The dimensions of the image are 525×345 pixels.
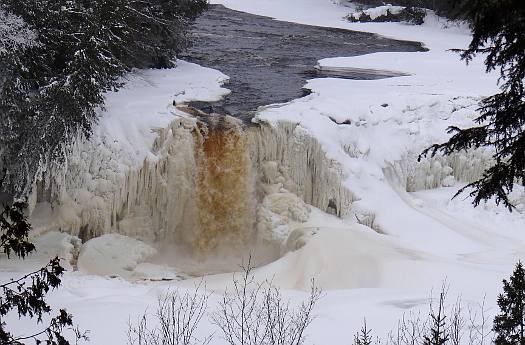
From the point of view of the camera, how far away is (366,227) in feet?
41.3

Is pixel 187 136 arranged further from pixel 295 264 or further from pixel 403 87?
pixel 403 87

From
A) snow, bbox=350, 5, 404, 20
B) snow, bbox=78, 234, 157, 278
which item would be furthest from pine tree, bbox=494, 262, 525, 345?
snow, bbox=350, 5, 404, 20

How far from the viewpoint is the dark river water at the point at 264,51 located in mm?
16422

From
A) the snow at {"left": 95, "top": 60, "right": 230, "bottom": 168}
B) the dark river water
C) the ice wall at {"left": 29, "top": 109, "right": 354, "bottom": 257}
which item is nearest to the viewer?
the ice wall at {"left": 29, "top": 109, "right": 354, "bottom": 257}

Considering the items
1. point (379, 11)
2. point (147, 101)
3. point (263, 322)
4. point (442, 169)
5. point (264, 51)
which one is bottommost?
point (263, 322)

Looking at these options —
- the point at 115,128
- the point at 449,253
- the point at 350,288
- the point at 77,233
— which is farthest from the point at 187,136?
the point at 449,253

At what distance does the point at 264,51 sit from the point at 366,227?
418 inches

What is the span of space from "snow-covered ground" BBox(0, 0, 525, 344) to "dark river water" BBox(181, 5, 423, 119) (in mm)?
732

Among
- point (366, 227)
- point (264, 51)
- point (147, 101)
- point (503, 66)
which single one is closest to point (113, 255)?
point (147, 101)

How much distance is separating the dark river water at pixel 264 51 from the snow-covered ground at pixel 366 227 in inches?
28.8

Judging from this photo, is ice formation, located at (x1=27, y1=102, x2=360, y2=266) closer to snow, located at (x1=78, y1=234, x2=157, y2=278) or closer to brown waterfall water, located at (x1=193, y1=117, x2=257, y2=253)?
brown waterfall water, located at (x1=193, y1=117, x2=257, y2=253)

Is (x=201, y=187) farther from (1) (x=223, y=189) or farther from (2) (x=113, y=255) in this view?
(2) (x=113, y=255)

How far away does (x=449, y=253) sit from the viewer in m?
11.8

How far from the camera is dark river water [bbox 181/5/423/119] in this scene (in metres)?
16.4
